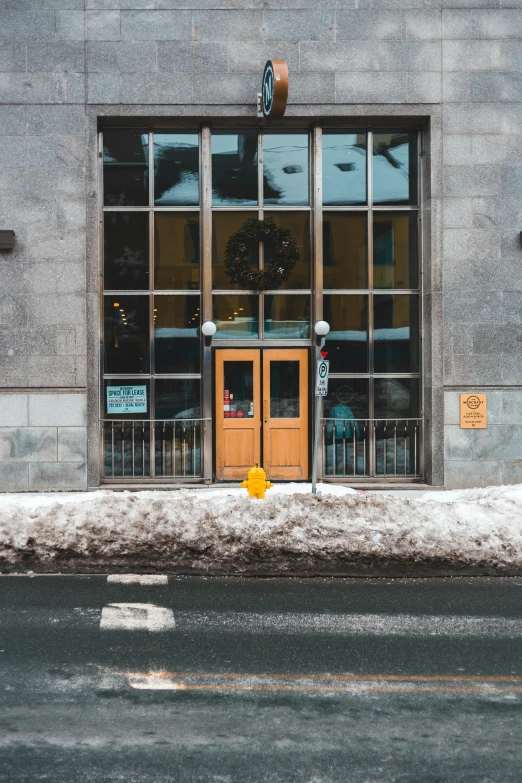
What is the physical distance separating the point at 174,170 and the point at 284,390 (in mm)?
→ 4708

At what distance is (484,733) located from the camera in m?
4.30

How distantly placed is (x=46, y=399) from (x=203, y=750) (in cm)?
1002

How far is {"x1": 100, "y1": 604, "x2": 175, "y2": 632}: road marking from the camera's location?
618 cm

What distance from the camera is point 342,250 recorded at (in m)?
13.9

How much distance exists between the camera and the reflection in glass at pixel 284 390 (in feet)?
45.3

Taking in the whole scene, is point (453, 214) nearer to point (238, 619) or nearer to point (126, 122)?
point (126, 122)

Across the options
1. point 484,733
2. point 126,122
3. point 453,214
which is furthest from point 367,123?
point 484,733

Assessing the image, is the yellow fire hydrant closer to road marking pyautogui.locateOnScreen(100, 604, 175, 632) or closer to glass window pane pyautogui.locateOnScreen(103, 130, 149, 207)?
road marking pyautogui.locateOnScreen(100, 604, 175, 632)

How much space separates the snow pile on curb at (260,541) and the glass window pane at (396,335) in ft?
18.3

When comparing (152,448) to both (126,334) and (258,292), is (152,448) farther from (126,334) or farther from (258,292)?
(258,292)

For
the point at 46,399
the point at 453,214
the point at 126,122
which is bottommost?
the point at 46,399

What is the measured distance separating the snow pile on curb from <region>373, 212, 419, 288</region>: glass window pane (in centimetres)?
638

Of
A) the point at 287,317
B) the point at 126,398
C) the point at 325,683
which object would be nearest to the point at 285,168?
the point at 287,317

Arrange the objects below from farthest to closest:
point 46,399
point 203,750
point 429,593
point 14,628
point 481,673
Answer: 1. point 46,399
2. point 429,593
3. point 14,628
4. point 481,673
5. point 203,750
